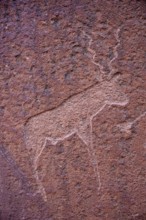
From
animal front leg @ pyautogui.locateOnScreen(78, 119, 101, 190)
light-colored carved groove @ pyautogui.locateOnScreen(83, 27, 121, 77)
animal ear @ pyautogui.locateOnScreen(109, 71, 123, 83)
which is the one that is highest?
light-colored carved groove @ pyautogui.locateOnScreen(83, 27, 121, 77)

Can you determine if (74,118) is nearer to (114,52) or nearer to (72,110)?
(72,110)

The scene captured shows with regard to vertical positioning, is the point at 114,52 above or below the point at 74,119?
above

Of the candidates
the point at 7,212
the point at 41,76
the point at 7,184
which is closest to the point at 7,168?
the point at 7,184

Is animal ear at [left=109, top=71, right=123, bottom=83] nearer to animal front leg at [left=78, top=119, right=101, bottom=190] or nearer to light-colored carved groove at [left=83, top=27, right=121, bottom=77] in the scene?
light-colored carved groove at [left=83, top=27, right=121, bottom=77]

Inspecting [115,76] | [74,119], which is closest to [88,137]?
[74,119]

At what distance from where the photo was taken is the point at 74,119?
93 cm

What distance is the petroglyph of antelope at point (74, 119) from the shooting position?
894 mm

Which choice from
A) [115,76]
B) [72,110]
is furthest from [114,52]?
[72,110]

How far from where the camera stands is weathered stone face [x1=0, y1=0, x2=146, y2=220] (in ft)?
2.75

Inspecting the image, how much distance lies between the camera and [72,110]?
3.01ft

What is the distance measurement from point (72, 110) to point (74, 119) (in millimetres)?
26

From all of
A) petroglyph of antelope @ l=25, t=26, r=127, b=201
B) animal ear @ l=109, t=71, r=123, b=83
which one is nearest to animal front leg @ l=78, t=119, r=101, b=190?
petroglyph of antelope @ l=25, t=26, r=127, b=201

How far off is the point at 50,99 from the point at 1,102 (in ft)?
0.42

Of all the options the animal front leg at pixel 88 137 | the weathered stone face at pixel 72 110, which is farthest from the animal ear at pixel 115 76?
the animal front leg at pixel 88 137
